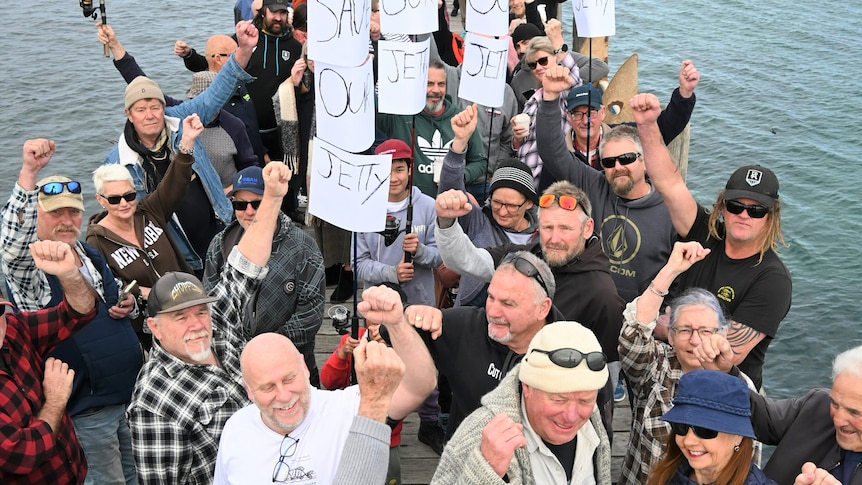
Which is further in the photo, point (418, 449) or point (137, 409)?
point (418, 449)

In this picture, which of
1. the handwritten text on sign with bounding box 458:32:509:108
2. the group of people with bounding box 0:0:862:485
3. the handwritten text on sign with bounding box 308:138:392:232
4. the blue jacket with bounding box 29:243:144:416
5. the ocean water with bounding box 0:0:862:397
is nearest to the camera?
the group of people with bounding box 0:0:862:485

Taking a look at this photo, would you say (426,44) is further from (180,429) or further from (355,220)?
(180,429)

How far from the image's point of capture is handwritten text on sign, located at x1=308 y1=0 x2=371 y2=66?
4699 mm

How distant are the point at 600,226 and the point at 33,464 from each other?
10.4ft

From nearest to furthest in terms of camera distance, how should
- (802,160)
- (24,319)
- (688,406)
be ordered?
(688,406) → (24,319) → (802,160)

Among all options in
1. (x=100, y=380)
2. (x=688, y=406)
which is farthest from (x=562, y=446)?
(x=100, y=380)

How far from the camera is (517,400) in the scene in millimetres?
3336

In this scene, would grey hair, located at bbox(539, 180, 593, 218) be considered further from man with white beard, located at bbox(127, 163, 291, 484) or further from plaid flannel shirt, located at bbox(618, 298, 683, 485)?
man with white beard, located at bbox(127, 163, 291, 484)

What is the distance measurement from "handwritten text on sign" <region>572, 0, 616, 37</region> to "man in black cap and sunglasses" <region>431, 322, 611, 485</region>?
4.02 metres

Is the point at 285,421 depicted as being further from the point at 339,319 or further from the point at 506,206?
the point at 506,206

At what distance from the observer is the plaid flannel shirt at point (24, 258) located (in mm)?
4691

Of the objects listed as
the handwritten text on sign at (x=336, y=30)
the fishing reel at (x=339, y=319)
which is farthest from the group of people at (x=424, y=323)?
the handwritten text on sign at (x=336, y=30)

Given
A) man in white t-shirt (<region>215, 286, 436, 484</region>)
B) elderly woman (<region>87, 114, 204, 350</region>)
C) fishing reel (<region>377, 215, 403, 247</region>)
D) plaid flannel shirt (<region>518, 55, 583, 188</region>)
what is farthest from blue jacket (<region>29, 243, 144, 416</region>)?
plaid flannel shirt (<region>518, 55, 583, 188</region>)

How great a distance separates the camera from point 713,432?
3.16 m
